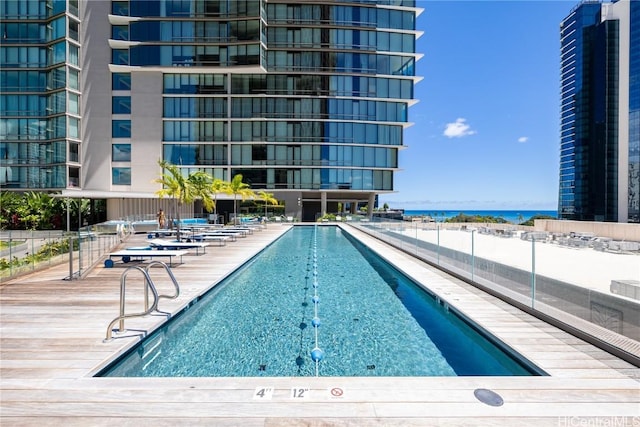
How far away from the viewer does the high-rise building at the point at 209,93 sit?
3584 centimetres

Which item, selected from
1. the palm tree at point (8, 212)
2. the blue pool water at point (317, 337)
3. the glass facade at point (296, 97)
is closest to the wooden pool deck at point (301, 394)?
the blue pool water at point (317, 337)

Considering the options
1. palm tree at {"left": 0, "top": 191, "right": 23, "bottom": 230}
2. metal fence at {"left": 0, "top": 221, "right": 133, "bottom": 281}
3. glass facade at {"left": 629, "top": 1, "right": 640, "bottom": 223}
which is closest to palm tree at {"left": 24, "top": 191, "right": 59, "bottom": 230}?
palm tree at {"left": 0, "top": 191, "right": 23, "bottom": 230}

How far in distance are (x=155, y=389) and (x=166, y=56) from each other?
40.6 m

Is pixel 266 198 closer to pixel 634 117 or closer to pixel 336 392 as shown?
pixel 336 392

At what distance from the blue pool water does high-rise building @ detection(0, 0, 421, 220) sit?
30488 mm

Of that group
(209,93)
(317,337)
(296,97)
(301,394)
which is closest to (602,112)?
(296,97)

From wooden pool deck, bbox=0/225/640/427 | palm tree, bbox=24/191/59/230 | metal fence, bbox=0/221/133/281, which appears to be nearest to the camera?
wooden pool deck, bbox=0/225/640/427

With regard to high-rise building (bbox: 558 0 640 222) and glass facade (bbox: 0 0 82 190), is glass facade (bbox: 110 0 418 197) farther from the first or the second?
high-rise building (bbox: 558 0 640 222)

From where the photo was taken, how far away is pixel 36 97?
3619 centimetres

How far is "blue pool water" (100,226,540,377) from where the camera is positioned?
15.9ft

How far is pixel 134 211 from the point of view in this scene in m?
32.1

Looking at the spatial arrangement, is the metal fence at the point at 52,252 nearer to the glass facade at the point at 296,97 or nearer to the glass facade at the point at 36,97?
the glass facade at the point at 296,97

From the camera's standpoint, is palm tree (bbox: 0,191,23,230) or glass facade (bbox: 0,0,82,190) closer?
palm tree (bbox: 0,191,23,230)

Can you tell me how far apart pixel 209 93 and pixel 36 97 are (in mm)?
18256
